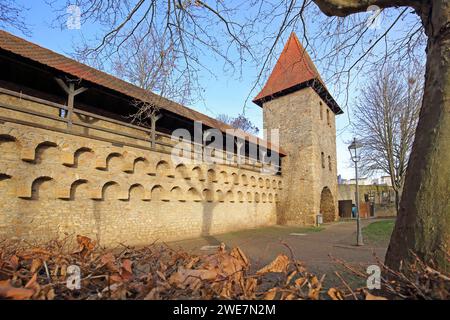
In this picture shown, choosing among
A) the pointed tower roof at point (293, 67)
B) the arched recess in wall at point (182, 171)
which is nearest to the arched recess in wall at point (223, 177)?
the arched recess in wall at point (182, 171)

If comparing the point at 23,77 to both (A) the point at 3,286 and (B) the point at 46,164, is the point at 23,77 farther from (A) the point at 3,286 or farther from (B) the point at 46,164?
(A) the point at 3,286

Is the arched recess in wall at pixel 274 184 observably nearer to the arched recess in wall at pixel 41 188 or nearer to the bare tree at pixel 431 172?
the arched recess in wall at pixel 41 188

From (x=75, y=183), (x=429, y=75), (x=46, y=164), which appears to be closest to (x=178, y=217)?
(x=75, y=183)

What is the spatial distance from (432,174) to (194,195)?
11462mm

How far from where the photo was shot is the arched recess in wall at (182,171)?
11946 millimetres

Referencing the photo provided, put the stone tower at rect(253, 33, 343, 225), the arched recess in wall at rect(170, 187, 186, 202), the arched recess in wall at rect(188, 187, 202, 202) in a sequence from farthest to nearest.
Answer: the stone tower at rect(253, 33, 343, 225)
the arched recess in wall at rect(188, 187, 202, 202)
the arched recess in wall at rect(170, 187, 186, 202)

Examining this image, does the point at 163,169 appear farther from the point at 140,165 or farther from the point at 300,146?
the point at 300,146

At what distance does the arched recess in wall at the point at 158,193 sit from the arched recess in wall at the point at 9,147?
4.95m

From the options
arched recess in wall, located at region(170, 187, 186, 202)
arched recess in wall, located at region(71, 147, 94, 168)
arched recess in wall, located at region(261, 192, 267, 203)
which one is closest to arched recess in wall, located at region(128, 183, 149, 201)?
arched recess in wall, located at region(170, 187, 186, 202)

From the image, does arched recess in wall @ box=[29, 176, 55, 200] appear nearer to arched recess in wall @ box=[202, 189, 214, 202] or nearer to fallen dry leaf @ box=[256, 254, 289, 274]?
arched recess in wall @ box=[202, 189, 214, 202]

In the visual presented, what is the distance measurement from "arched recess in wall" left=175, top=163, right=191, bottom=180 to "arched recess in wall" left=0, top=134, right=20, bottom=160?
599 centimetres

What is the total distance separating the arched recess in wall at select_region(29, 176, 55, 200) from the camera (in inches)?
296

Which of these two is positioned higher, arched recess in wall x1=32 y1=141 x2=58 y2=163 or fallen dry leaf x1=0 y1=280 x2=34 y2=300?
arched recess in wall x1=32 y1=141 x2=58 y2=163

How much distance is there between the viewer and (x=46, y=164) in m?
7.73
